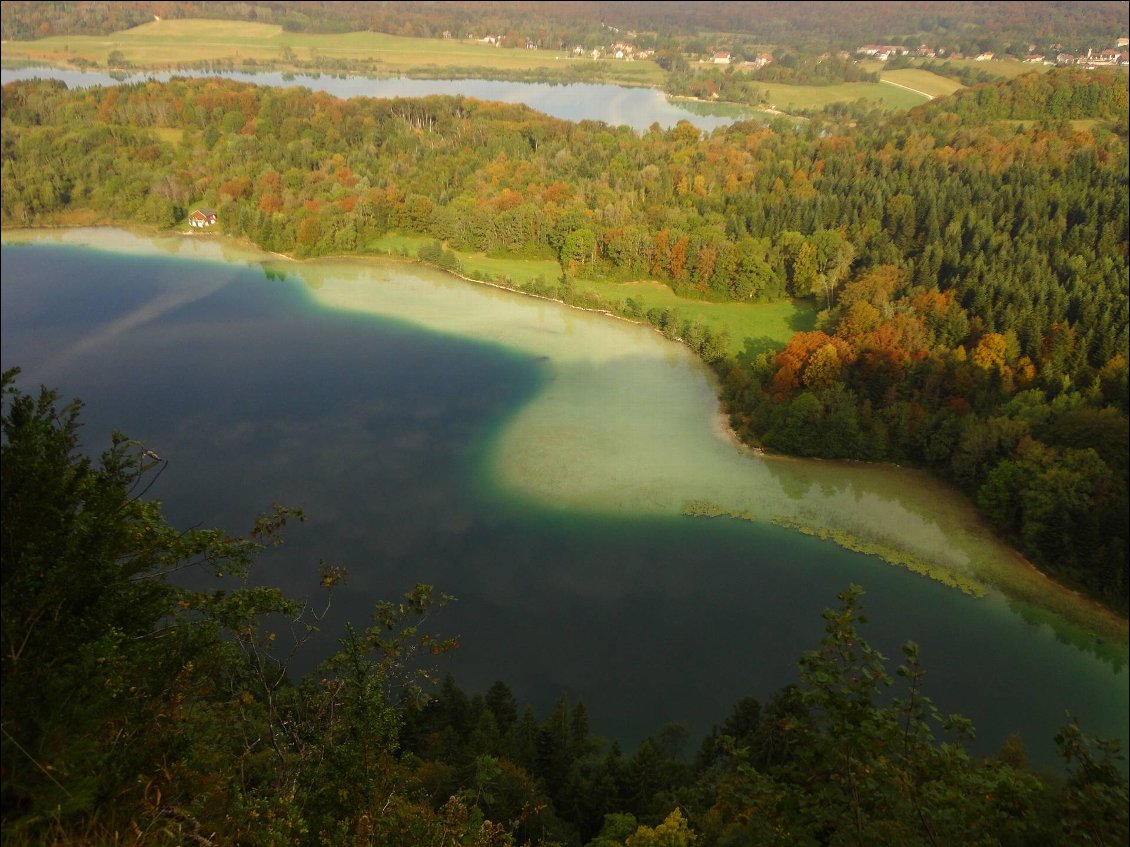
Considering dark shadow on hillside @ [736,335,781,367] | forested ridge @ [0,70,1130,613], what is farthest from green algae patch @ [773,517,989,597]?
dark shadow on hillside @ [736,335,781,367]

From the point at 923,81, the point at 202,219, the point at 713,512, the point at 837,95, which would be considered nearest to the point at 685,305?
the point at 713,512

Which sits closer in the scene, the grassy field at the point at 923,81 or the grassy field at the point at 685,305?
the grassy field at the point at 685,305

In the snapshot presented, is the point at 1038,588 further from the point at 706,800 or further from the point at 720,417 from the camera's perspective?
the point at 706,800

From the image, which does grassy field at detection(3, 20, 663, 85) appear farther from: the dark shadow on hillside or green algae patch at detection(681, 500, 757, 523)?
green algae patch at detection(681, 500, 757, 523)

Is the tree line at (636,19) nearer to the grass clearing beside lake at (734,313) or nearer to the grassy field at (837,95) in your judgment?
the grassy field at (837,95)

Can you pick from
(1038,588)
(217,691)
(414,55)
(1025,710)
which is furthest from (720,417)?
(414,55)

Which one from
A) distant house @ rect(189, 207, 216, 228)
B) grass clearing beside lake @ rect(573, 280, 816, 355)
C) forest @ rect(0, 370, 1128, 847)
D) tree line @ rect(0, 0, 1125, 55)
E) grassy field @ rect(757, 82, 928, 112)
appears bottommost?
grass clearing beside lake @ rect(573, 280, 816, 355)

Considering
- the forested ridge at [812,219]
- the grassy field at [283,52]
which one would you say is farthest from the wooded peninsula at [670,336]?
the grassy field at [283,52]
